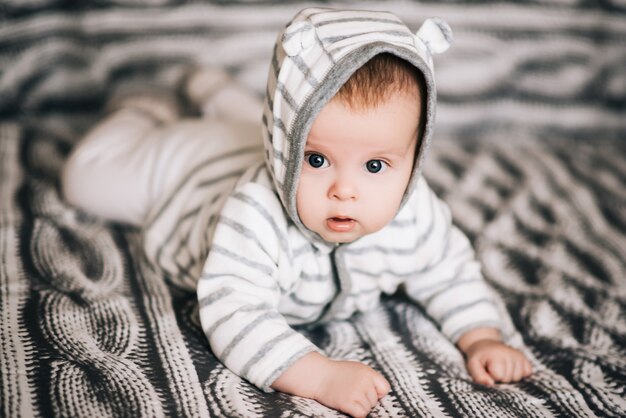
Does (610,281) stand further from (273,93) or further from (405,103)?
(273,93)

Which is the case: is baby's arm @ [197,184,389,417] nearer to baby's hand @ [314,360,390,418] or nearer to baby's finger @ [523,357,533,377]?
baby's hand @ [314,360,390,418]

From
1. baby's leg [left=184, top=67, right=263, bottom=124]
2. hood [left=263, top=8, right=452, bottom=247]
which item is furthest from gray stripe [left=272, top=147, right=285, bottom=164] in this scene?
baby's leg [left=184, top=67, right=263, bottom=124]

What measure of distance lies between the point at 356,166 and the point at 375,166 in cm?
3

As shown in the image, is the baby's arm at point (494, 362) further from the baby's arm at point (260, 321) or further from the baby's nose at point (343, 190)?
the baby's nose at point (343, 190)

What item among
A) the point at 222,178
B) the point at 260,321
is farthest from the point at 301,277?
the point at 222,178

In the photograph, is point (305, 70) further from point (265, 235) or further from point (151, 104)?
point (151, 104)

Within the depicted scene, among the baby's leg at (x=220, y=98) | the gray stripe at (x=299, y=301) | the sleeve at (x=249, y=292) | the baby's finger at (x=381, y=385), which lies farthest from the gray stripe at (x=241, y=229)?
the baby's leg at (x=220, y=98)

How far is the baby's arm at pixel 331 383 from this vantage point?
31.5 inches

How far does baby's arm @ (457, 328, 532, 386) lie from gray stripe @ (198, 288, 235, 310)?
1.08ft

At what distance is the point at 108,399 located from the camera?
0.76 meters

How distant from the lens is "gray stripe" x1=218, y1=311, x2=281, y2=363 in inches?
32.2

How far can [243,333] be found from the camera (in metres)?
0.82

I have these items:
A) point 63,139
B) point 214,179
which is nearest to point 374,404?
point 214,179

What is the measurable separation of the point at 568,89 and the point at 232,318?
1056 millimetres
